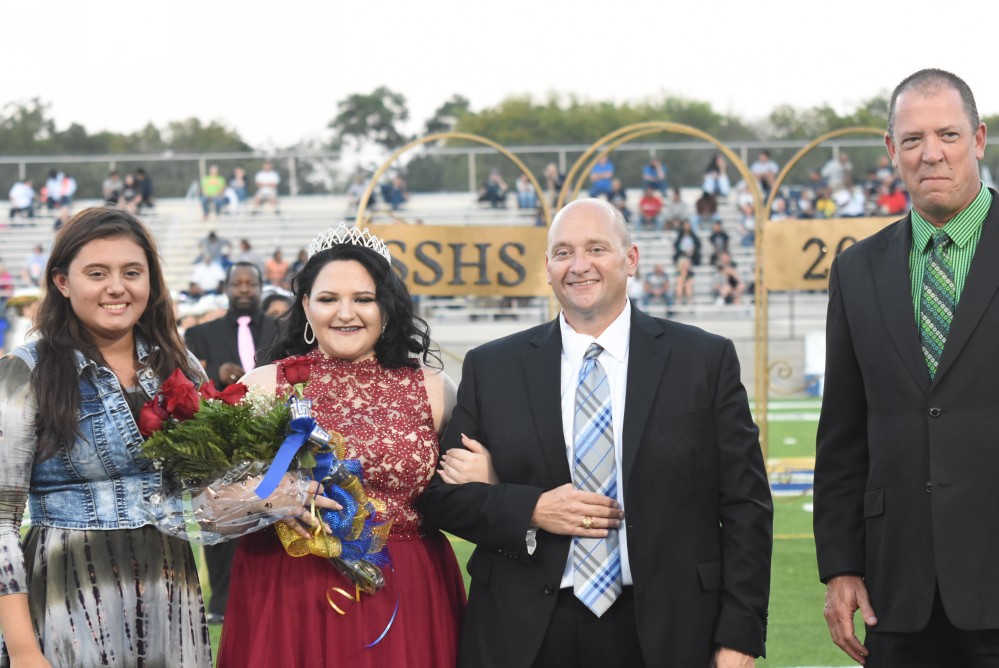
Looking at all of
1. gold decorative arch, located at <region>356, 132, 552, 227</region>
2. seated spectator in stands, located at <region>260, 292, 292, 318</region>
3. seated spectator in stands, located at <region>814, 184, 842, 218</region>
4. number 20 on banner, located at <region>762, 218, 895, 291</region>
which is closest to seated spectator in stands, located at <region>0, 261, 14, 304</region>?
seated spectator in stands, located at <region>814, 184, 842, 218</region>

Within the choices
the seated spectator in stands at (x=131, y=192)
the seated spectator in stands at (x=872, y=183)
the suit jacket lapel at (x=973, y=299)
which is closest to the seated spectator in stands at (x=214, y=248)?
the seated spectator in stands at (x=131, y=192)

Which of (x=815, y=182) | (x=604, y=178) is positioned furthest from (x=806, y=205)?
(x=604, y=178)

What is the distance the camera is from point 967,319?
311cm

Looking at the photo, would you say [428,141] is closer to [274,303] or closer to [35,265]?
[274,303]

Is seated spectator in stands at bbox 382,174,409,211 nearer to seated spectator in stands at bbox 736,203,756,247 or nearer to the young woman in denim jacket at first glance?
seated spectator in stands at bbox 736,203,756,247

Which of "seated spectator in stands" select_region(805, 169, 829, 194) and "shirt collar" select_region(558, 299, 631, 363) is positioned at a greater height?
"seated spectator in stands" select_region(805, 169, 829, 194)

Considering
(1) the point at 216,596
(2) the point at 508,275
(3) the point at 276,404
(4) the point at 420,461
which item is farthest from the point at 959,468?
(2) the point at 508,275

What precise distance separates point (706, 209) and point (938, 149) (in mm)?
23586

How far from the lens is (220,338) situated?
26.5 ft

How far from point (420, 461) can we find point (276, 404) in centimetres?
57

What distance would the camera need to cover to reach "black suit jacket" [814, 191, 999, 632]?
10.1ft

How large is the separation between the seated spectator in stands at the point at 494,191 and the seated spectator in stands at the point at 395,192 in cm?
171

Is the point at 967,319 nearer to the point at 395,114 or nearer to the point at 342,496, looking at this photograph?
the point at 342,496

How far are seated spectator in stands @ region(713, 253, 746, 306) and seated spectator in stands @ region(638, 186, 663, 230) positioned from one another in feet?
8.51
